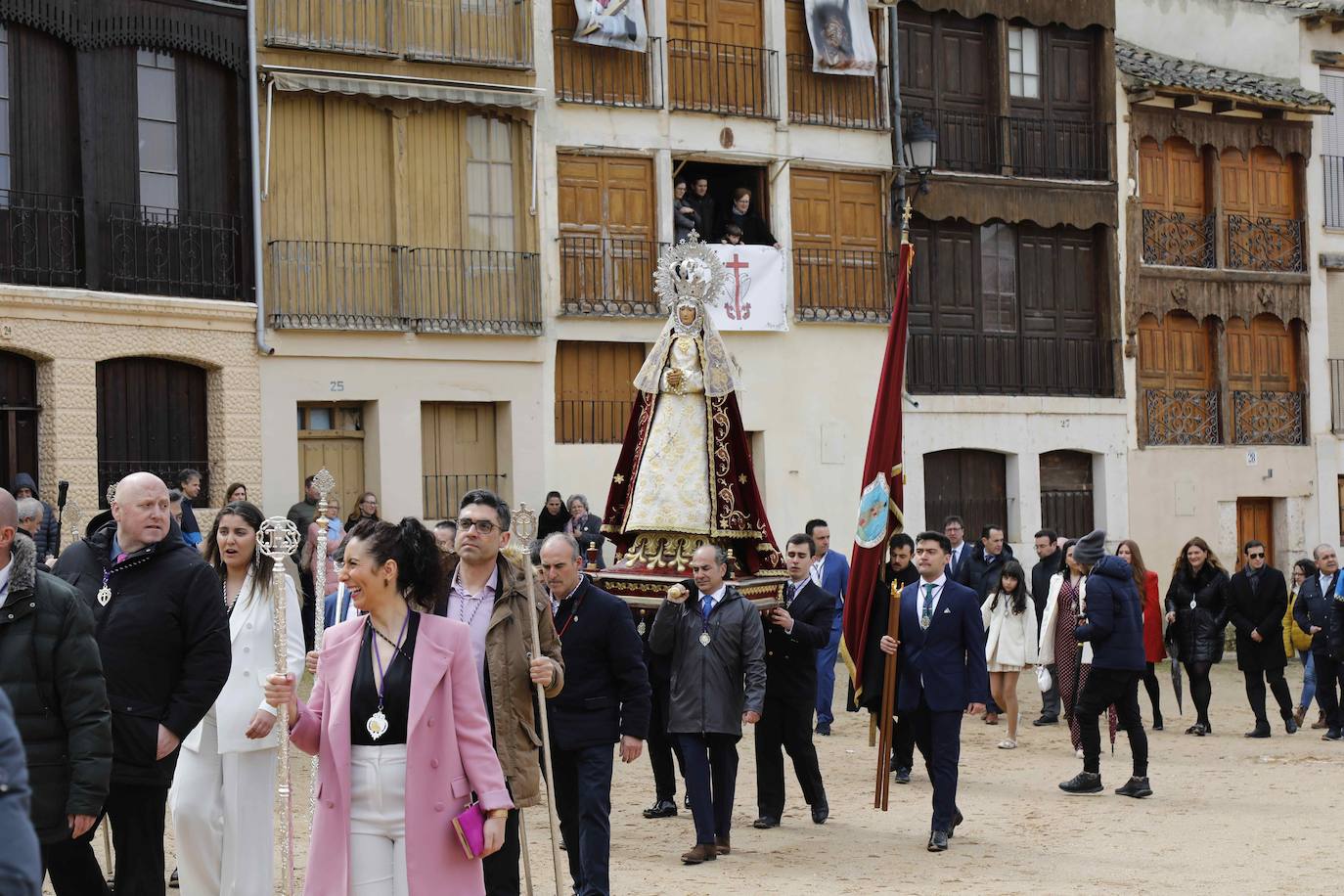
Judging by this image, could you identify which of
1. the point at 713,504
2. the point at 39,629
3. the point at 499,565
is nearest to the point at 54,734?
the point at 39,629

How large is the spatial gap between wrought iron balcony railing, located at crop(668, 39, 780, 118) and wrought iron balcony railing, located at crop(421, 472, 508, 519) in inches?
225

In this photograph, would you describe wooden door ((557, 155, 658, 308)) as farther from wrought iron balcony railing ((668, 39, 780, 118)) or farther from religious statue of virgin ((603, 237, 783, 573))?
religious statue of virgin ((603, 237, 783, 573))

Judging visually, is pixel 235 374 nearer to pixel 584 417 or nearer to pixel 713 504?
pixel 584 417

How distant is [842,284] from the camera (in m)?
29.4

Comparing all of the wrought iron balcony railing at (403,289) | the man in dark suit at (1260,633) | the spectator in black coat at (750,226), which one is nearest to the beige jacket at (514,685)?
the man in dark suit at (1260,633)

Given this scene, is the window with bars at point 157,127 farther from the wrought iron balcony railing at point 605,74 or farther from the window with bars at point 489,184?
the wrought iron balcony railing at point 605,74

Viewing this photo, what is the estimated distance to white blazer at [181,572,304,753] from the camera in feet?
29.8

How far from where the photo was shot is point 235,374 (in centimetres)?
2431

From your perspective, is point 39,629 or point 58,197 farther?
point 58,197

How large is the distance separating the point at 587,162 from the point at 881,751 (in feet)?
50.1

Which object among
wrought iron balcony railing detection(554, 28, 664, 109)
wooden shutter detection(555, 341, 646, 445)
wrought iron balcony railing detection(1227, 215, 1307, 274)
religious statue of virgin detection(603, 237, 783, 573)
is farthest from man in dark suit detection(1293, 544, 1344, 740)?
wrought iron balcony railing detection(1227, 215, 1307, 274)

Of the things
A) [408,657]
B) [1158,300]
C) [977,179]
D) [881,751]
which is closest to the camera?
[408,657]

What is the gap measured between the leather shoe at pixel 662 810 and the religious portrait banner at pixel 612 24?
49.6 feet

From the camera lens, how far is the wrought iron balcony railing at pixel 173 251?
23.3m
